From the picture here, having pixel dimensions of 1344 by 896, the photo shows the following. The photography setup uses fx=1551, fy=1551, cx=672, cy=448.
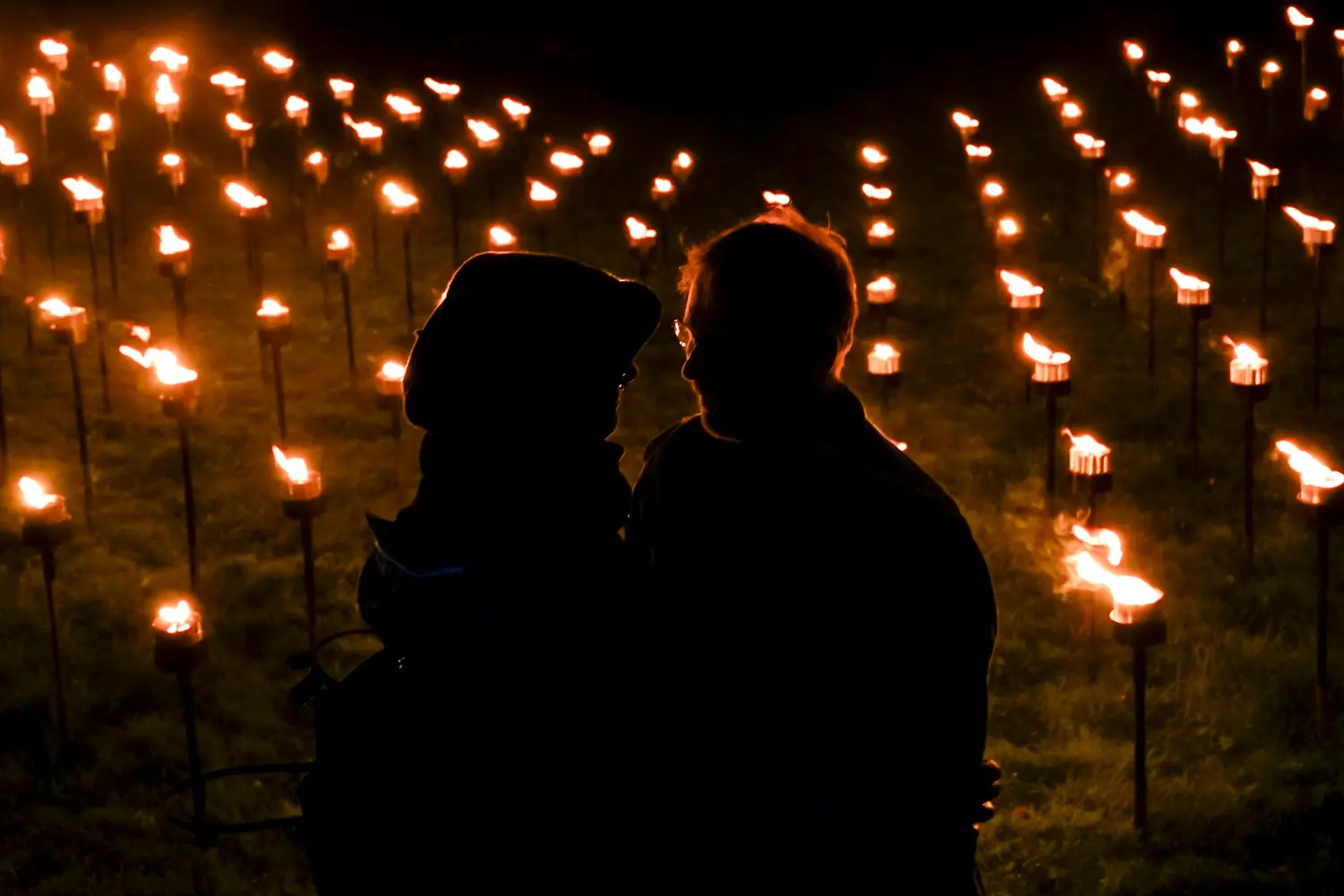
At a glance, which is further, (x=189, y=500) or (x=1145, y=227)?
(x=1145, y=227)

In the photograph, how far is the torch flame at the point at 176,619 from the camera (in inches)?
172

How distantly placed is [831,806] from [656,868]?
439 millimetres

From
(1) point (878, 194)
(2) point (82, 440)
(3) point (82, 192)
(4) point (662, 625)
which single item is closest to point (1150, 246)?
(1) point (878, 194)

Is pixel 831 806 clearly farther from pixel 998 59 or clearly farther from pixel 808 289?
pixel 998 59

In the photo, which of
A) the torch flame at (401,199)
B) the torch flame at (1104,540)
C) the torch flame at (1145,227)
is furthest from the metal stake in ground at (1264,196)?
the torch flame at (401,199)

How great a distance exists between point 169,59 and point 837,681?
37.9ft

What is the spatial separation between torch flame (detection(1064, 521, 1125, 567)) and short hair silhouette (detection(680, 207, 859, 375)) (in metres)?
2.67

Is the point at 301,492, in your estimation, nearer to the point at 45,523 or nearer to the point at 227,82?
the point at 45,523

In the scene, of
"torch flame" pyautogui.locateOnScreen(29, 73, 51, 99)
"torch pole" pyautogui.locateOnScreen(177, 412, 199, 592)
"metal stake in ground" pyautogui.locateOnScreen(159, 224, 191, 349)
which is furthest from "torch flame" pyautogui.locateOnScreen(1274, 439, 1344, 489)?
"torch flame" pyautogui.locateOnScreen(29, 73, 51, 99)

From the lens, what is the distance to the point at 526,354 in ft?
6.79

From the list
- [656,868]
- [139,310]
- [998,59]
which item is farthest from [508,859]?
[998,59]

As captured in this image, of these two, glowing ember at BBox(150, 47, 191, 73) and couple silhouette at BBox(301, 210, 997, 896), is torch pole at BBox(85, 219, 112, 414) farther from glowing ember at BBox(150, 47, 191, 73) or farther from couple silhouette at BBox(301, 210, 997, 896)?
couple silhouette at BBox(301, 210, 997, 896)

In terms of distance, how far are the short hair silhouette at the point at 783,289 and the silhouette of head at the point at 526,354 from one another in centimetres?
47

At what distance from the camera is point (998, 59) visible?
15.9 metres
